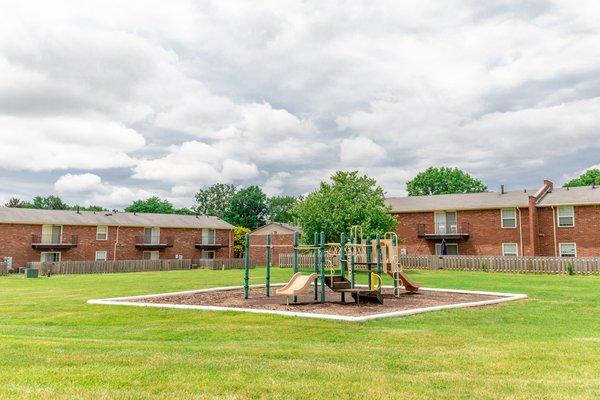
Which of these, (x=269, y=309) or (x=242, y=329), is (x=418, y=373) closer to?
(x=242, y=329)

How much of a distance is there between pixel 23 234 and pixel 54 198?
2518 inches

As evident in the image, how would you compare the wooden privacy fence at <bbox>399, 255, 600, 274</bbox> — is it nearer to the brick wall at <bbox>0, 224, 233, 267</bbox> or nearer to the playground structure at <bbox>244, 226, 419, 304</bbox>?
the playground structure at <bbox>244, 226, 419, 304</bbox>

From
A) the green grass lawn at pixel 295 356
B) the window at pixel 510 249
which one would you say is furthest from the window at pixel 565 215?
the green grass lawn at pixel 295 356

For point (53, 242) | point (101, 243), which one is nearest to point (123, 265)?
point (101, 243)

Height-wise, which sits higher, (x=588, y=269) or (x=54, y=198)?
(x=54, y=198)

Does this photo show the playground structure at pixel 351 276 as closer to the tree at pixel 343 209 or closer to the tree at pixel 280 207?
the tree at pixel 343 209

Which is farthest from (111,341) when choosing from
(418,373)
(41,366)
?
(418,373)

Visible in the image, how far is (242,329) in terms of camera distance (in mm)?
10773

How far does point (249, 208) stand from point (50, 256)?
170ft

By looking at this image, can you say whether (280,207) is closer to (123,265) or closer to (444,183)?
(444,183)

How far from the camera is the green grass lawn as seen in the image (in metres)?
6.04

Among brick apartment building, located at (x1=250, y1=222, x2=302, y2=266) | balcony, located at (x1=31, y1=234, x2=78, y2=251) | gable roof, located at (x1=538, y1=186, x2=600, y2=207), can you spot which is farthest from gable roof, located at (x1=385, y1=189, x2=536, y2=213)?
balcony, located at (x1=31, y1=234, x2=78, y2=251)

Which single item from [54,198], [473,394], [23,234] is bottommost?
[473,394]

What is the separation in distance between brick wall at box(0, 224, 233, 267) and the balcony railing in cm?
2785
